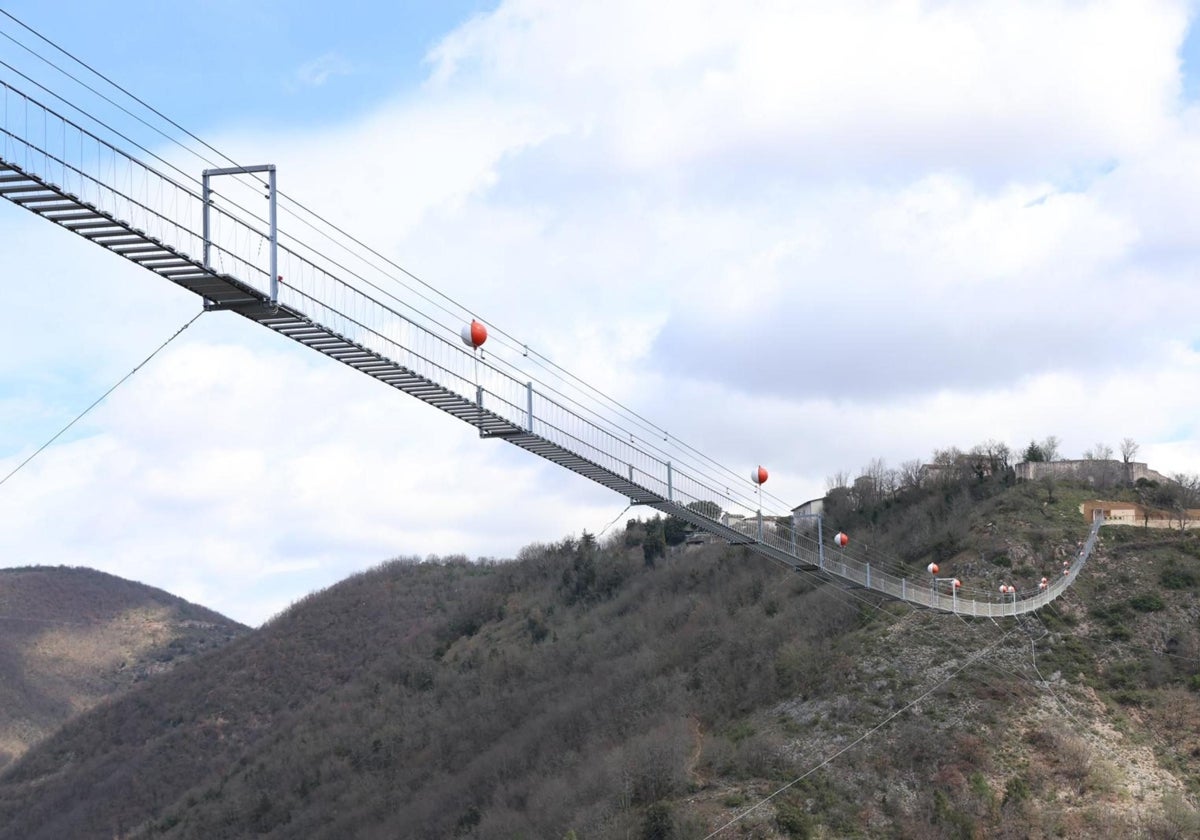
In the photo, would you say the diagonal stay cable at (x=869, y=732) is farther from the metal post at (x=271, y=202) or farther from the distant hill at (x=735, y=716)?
the metal post at (x=271, y=202)

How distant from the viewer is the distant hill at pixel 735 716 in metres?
52.4

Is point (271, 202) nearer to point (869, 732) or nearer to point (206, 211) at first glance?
point (206, 211)

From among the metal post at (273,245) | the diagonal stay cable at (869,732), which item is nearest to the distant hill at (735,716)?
the diagonal stay cable at (869,732)

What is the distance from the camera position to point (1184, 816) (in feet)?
160

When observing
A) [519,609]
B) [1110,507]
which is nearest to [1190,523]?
[1110,507]

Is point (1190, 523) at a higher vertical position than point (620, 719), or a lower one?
higher

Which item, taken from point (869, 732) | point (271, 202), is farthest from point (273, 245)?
point (869, 732)

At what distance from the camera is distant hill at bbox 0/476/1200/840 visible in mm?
52438

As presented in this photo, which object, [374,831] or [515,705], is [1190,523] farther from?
[374,831]

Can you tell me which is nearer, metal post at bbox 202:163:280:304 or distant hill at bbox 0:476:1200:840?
metal post at bbox 202:163:280:304

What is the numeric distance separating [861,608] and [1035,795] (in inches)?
754

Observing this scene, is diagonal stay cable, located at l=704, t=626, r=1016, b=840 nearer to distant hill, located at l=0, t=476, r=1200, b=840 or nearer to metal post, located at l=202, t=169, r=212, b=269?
distant hill, located at l=0, t=476, r=1200, b=840

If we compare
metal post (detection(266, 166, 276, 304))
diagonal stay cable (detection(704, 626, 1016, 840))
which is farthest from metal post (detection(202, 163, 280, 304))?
diagonal stay cable (detection(704, 626, 1016, 840))

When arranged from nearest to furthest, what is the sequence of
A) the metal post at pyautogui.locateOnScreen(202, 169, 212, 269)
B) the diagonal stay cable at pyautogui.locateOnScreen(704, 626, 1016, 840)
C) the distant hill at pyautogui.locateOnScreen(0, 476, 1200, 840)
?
the metal post at pyautogui.locateOnScreen(202, 169, 212, 269) < the diagonal stay cable at pyautogui.locateOnScreen(704, 626, 1016, 840) < the distant hill at pyautogui.locateOnScreen(0, 476, 1200, 840)
